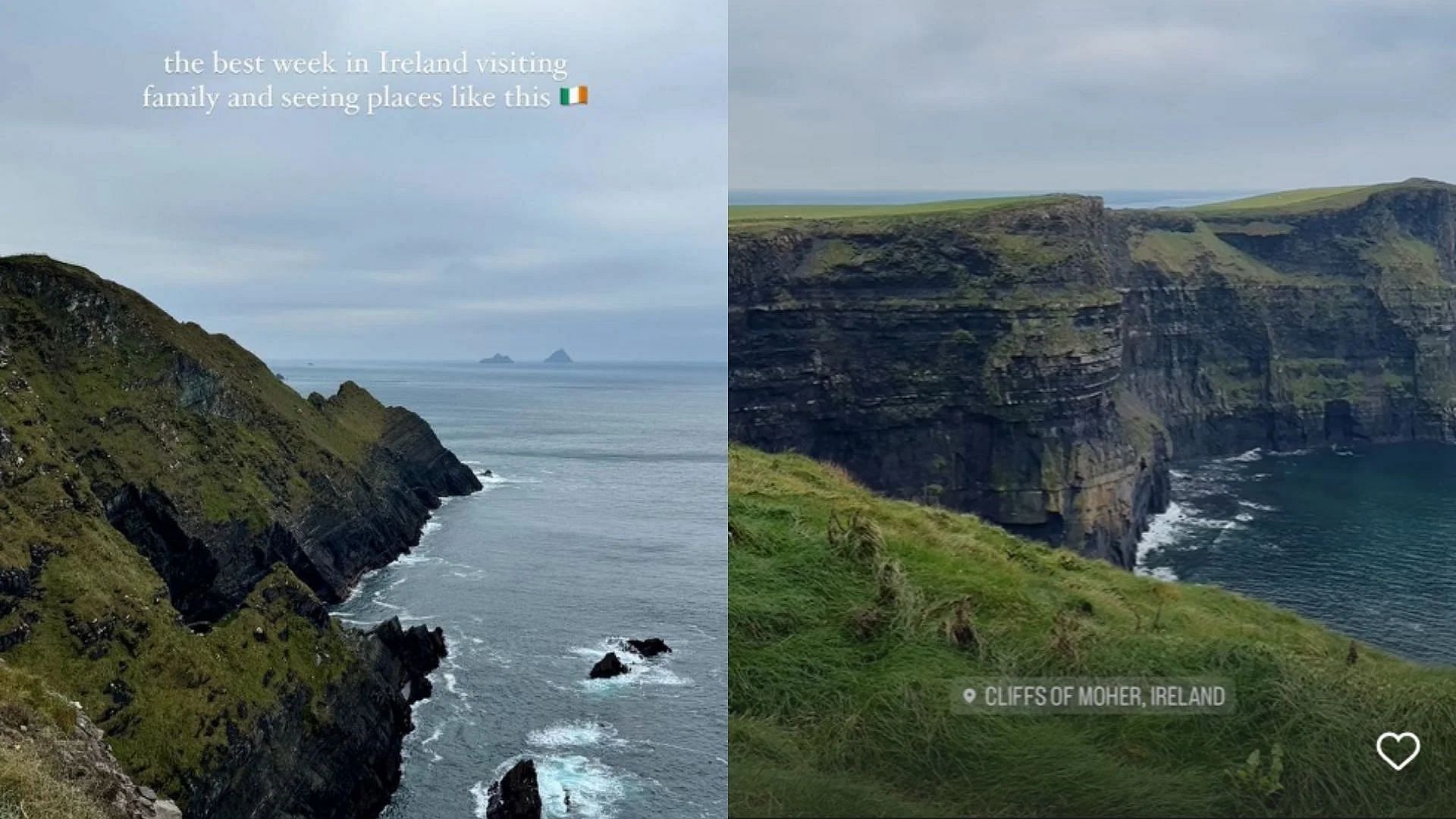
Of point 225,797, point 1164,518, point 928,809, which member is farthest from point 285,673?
point 1164,518

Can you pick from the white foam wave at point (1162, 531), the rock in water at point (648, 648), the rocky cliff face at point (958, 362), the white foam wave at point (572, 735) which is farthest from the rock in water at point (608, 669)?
the white foam wave at point (1162, 531)

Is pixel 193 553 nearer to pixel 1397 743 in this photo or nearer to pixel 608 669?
pixel 608 669

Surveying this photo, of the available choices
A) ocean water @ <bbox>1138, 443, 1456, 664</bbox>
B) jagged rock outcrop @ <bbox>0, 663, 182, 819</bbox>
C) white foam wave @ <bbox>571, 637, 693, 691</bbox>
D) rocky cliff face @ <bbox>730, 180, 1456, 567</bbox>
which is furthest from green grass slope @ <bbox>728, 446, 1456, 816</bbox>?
white foam wave @ <bbox>571, 637, 693, 691</bbox>

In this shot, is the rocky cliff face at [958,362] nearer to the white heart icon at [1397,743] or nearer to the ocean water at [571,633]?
the ocean water at [571,633]

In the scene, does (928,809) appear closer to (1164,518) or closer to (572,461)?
(1164,518)

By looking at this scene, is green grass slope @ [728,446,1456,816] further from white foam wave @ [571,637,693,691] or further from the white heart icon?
white foam wave @ [571,637,693,691]

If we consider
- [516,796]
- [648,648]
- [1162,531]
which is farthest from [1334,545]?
[516,796]
